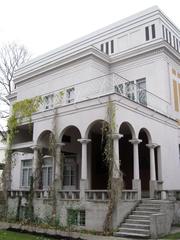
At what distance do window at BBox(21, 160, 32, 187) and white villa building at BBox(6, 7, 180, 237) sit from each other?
3.4 inches

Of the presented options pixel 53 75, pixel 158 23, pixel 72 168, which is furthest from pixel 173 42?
pixel 72 168

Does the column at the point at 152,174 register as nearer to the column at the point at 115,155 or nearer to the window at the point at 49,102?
the column at the point at 115,155

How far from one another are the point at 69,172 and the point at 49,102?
491 centimetres

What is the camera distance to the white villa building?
12.5m

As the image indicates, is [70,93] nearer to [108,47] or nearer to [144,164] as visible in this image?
[108,47]

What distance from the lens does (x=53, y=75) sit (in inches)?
863

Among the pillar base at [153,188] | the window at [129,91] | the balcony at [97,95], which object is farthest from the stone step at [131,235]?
the balcony at [97,95]

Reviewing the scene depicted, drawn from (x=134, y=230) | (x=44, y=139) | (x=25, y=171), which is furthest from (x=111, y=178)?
(x=25, y=171)

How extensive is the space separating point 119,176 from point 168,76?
9893 mm

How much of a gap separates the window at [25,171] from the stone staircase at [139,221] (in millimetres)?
13965

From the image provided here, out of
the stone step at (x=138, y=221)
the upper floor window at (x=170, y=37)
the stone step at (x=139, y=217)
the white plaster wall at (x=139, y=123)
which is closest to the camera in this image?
the stone step at (x=138, y=221)

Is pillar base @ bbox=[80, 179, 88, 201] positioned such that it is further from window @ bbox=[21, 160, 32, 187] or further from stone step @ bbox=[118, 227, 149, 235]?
window @ bbox=[21, 160, 32, 187]

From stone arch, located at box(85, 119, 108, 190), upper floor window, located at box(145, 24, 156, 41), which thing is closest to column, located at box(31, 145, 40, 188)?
stone arch, located at box(85, 119, 108, 190)

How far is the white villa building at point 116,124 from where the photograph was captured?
40.9ft
